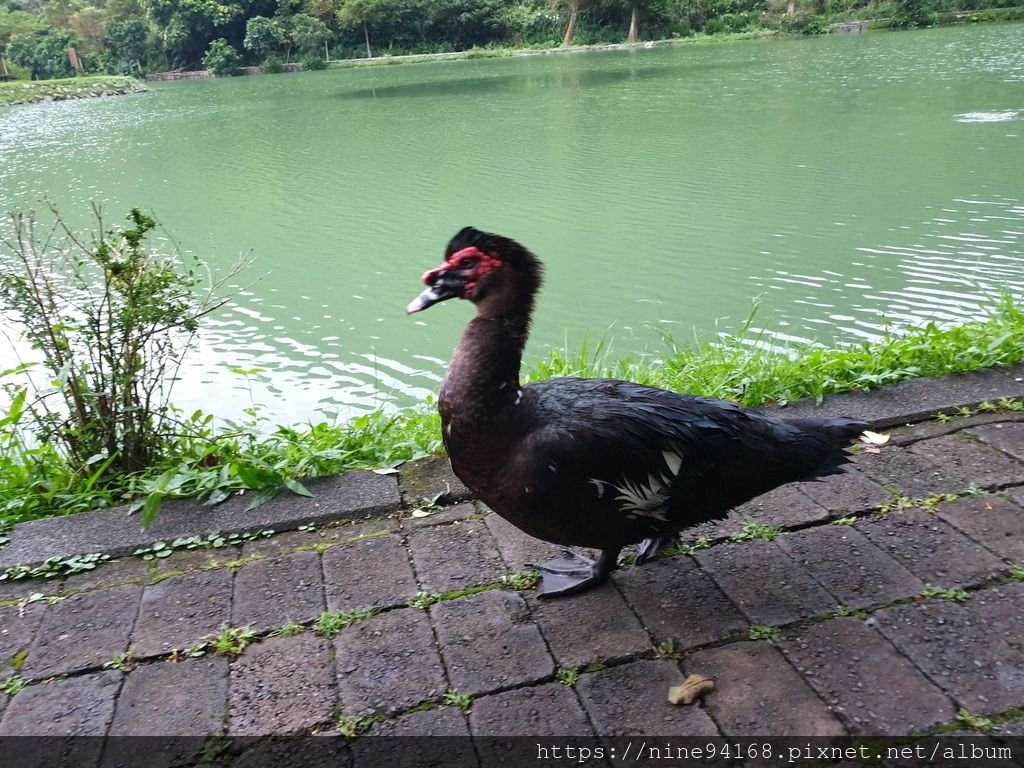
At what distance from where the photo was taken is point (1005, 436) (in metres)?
3.10

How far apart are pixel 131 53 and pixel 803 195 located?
5679 cm

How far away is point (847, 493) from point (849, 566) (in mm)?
443

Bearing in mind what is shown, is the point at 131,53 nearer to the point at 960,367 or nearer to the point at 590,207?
the point at 590,207

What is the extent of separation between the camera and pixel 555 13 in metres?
51.8

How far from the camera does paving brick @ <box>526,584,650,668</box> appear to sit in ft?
7.29

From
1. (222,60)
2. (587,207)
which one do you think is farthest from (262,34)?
(587,207)

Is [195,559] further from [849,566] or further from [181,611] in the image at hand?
[849,566]

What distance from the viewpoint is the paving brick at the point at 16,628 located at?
7.65 feet

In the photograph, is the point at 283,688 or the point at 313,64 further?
the point at 313,64

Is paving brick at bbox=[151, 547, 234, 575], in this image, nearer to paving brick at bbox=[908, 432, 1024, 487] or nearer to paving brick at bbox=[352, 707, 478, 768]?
paving brick at bbox=[352, 707, 478, 768]

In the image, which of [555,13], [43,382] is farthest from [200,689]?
[555,13]

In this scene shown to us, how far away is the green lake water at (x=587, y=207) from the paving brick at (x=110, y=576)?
2271mm

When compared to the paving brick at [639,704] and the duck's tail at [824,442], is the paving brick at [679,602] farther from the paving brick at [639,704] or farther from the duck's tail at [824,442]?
the duck's tail at [824,442]

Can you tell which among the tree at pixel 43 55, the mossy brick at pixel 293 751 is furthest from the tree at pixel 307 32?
the mossy brick at pixel 293 751
